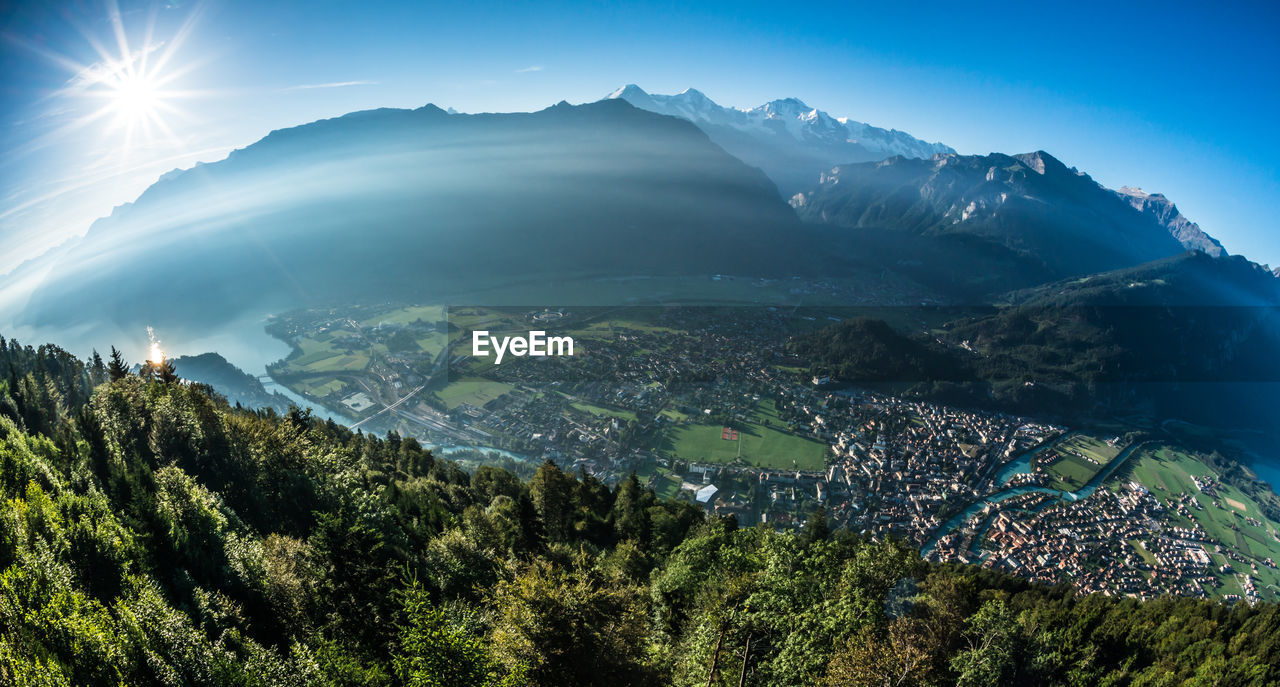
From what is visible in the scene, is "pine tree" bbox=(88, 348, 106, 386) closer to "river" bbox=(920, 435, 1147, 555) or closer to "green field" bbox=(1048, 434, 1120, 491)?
"river" bbox=(920, 435, 1147, 555)

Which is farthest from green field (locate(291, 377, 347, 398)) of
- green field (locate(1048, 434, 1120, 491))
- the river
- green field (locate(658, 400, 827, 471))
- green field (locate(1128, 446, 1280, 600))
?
green field (locate(1128, 446, 1280, 600))

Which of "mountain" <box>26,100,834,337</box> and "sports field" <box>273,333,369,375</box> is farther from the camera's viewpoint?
"mountain" <box>26,100,834,337</box>

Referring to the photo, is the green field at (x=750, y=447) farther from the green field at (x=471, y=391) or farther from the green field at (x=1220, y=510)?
the green field at (x=1220, y=510)

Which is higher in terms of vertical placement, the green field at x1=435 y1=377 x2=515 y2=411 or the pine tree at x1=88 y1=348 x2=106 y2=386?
the pine tree at x1=88 y1=348 x2=106 y2=386

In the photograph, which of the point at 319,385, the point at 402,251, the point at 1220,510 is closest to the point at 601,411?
the point at 319,385

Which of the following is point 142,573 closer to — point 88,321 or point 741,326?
point 741,326

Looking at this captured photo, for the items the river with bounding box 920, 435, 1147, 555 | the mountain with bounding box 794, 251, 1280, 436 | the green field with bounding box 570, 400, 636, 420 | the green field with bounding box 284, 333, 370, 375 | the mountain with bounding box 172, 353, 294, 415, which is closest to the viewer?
the river with bounding box 920, 435, 1147, 555
